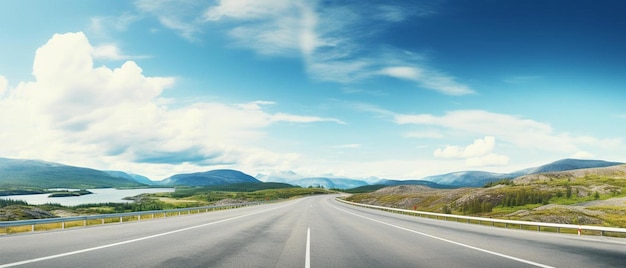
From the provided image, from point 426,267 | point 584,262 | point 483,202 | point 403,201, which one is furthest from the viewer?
point 403,201

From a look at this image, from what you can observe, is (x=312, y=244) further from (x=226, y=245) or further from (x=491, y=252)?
(x=491, y=252)

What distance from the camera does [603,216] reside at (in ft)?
128

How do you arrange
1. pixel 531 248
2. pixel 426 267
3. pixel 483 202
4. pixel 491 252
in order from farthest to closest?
pixel 483 202, pixel 531 248, pixel 491 252, pixel 426 267

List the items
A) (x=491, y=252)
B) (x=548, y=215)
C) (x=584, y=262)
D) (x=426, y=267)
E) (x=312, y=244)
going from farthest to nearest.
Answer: (x=548, y=215) → (x=312, y=244) → (x=491, y=252) → (x=584, y=262) → (x=426, y=267)

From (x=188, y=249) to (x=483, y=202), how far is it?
59282 millimetres

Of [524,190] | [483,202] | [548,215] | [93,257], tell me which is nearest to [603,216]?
[548,215]

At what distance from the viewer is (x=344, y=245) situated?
14.8 m

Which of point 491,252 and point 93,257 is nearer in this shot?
point 93,257

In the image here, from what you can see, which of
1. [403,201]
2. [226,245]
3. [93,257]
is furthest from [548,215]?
[403,201]

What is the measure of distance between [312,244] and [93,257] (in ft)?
22.7

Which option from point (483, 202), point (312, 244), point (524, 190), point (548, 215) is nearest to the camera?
point (312, 244)

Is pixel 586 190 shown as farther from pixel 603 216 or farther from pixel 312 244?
pixel 312 244

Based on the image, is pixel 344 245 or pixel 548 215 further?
pixel 548 215

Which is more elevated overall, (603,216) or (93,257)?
(93,257)
